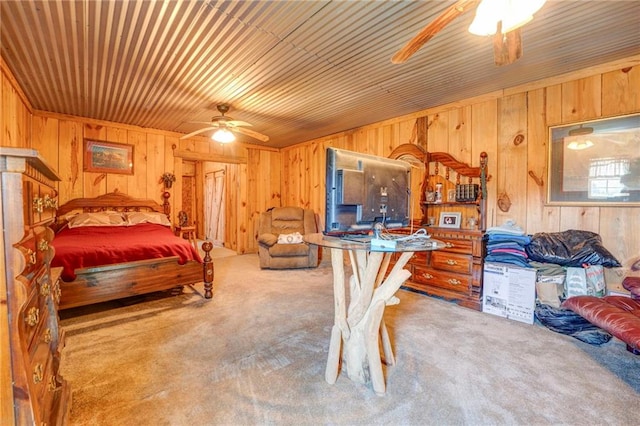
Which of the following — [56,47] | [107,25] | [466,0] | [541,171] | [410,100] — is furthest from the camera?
[410,100]

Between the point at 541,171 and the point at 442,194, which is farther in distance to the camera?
the point at 442,194

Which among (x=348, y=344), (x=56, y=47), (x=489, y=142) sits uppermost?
(x=56, y=47)

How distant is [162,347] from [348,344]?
1.42 m

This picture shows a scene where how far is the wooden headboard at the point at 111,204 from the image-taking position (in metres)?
4.15

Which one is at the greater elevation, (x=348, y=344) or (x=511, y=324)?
(x=348, y=344)

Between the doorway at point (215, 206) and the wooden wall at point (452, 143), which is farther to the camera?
the doorway at point (215, 206)

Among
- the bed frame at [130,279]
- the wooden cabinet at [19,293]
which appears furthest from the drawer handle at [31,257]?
the bed frame at [130,279]

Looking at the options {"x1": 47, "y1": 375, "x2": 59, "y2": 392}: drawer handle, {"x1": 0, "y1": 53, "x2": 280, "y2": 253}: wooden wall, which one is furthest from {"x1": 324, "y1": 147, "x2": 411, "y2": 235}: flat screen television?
{"x1": 0, "y1": 53, "x2": 280, "y2": 253}: wooden wall

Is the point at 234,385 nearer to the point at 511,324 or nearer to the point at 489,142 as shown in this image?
the point at 511,324

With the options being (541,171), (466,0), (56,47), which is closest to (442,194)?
(541,171)

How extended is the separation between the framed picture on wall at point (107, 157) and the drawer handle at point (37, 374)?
4471 mm

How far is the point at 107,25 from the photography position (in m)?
2.01

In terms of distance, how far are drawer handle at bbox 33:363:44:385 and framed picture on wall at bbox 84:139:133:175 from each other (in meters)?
4.47

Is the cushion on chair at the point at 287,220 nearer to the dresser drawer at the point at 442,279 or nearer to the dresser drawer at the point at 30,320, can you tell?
the dresser drawer at the point at 442,279
